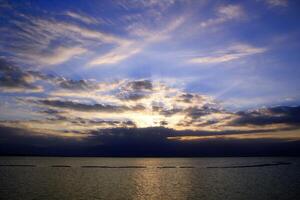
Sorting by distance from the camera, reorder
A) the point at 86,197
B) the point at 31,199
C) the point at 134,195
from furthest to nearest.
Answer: the point at 134,195, the point at 86,197, the point at 31,199

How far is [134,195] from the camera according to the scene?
237 feet

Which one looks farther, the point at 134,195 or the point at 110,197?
the point at 134,195

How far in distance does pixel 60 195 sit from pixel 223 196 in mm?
34959

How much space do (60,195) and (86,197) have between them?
20.3ft

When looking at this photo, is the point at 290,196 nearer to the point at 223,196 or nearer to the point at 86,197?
the point at 223,196

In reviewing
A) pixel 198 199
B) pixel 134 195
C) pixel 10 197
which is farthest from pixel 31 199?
pixel 198 199

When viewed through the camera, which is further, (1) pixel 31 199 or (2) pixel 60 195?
(2) pixel 60 195

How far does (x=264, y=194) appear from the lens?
73.6 metres

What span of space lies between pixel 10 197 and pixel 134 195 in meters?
25.5

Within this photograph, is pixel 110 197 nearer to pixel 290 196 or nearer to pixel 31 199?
pixel 31 199

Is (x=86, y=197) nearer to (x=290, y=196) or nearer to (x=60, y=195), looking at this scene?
(x=60, y=195)

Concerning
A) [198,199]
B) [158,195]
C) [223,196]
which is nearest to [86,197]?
[158,195]

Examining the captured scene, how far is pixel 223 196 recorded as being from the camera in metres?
70.0

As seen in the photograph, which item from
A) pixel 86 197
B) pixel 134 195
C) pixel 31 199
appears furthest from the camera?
pixel 134 195
